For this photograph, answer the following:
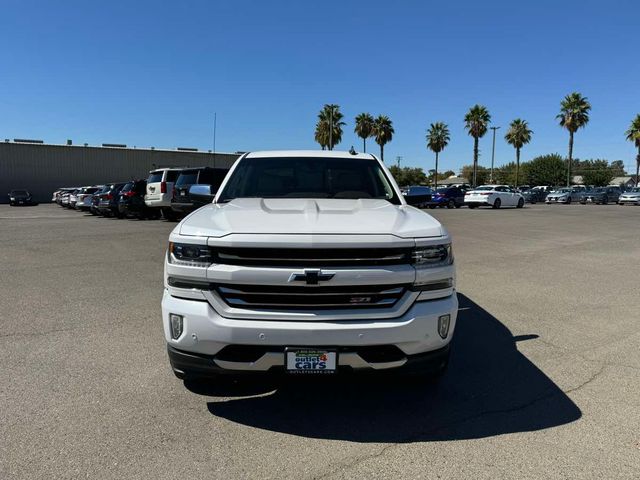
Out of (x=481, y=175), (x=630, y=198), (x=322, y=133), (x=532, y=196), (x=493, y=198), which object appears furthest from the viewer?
(x=481, y=175)

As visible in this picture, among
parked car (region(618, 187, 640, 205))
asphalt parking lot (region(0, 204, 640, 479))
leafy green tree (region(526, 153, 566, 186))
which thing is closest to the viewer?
asphalt parking lot (region(0, 204, 640, 479))

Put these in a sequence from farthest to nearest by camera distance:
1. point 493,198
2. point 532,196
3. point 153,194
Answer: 1. point 532,196
2. point 493,198
3. point 153,194

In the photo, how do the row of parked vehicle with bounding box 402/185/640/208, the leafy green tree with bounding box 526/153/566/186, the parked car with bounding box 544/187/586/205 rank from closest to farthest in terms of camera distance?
1. the row of parked vehicle with bounding box 402/185/640/208
2. the parked car with bounding box 544/187/586/205
3. the leafy green tree with bounding box 526/153/566/186

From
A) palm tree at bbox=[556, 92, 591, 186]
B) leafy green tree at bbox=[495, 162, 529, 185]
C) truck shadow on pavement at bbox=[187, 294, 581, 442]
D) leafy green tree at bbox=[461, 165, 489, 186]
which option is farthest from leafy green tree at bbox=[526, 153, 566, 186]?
truck shadow on pavement at bbox=[187, 294, 581, 442]

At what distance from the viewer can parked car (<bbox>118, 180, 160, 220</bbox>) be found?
22188 millimetres

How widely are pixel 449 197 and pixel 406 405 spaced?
3235cm

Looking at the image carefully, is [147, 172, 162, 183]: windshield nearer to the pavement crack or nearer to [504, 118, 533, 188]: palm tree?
the pavement crack

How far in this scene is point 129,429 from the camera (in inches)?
127

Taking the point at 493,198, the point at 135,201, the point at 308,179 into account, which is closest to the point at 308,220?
the point at 308,179

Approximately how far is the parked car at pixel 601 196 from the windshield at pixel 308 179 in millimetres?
49007

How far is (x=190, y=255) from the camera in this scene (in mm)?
3199

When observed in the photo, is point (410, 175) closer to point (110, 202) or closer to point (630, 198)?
point (630, 198)

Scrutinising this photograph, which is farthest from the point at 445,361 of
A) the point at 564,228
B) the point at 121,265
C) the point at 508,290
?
the point at 564,228

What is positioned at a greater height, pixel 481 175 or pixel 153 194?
pixel 481 175
